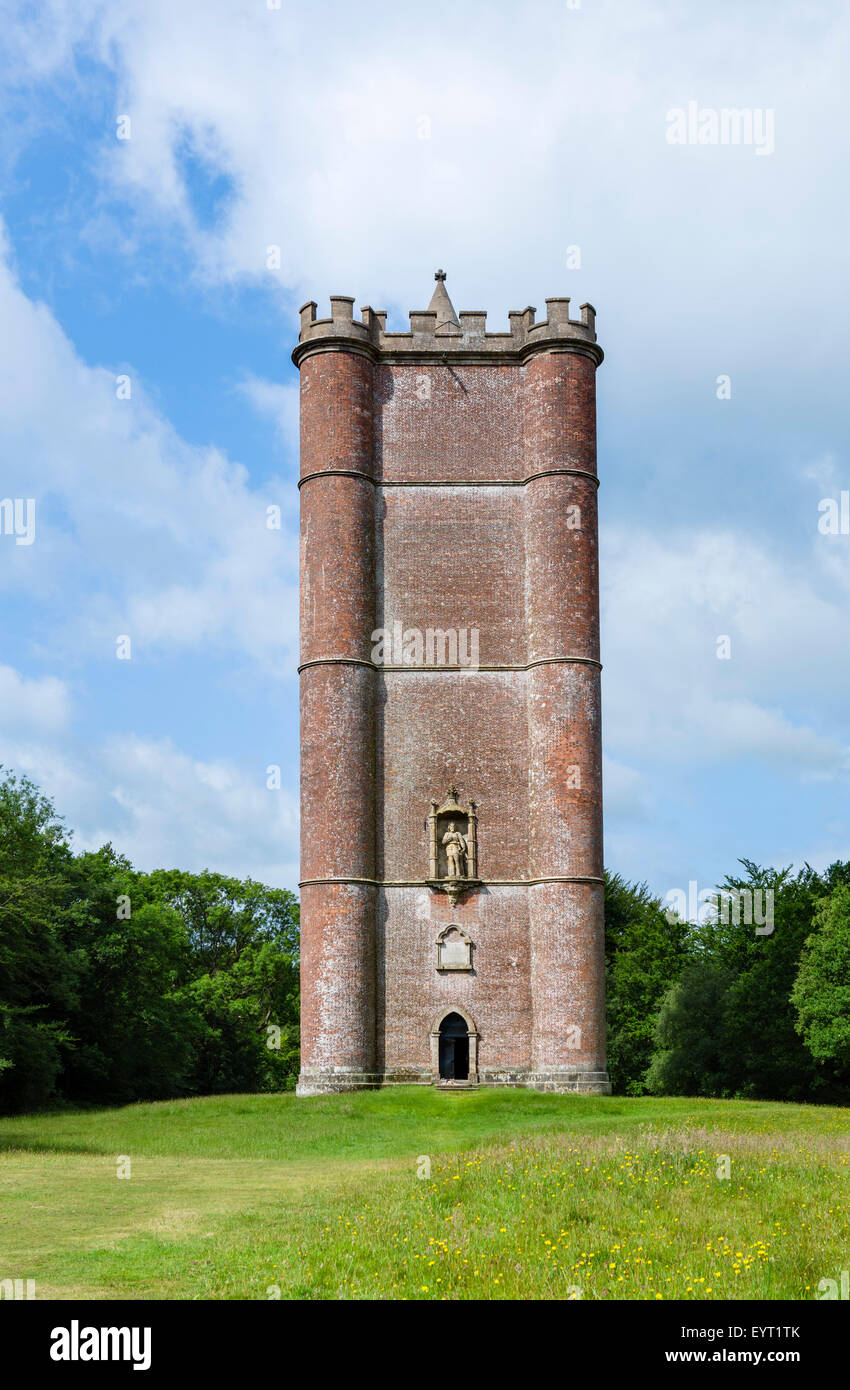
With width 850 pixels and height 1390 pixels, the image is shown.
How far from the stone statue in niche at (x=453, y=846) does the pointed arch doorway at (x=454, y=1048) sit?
9.84ft

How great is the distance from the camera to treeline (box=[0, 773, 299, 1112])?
3469 cm

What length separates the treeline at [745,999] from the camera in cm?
3888

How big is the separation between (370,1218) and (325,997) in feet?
75.2

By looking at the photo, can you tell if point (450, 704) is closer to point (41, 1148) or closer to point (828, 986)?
point (828, 986)

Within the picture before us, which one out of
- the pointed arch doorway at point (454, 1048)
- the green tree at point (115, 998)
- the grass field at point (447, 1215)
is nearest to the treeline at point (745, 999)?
the pointed arch doorway at point (454, 1048)

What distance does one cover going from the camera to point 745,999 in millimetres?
49531

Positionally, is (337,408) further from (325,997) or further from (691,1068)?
(691,1068)

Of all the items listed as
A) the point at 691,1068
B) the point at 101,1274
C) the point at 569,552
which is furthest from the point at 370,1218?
the point at 691,1068

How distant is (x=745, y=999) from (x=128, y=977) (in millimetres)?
20933

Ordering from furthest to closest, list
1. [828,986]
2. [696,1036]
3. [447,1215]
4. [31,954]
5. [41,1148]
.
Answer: [696,1036] < [828,986] < [31,954] < [41,1148] < [447,1215]

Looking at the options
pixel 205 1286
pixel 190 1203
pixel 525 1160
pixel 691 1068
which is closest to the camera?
pixel 205 1286

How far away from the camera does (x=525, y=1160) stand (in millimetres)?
17625

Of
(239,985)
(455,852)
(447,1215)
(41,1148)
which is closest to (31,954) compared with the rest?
(41,1148)

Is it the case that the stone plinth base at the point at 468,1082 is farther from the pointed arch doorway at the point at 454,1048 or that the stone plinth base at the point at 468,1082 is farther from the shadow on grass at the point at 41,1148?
the shadow on grass at the point at 41,1148
